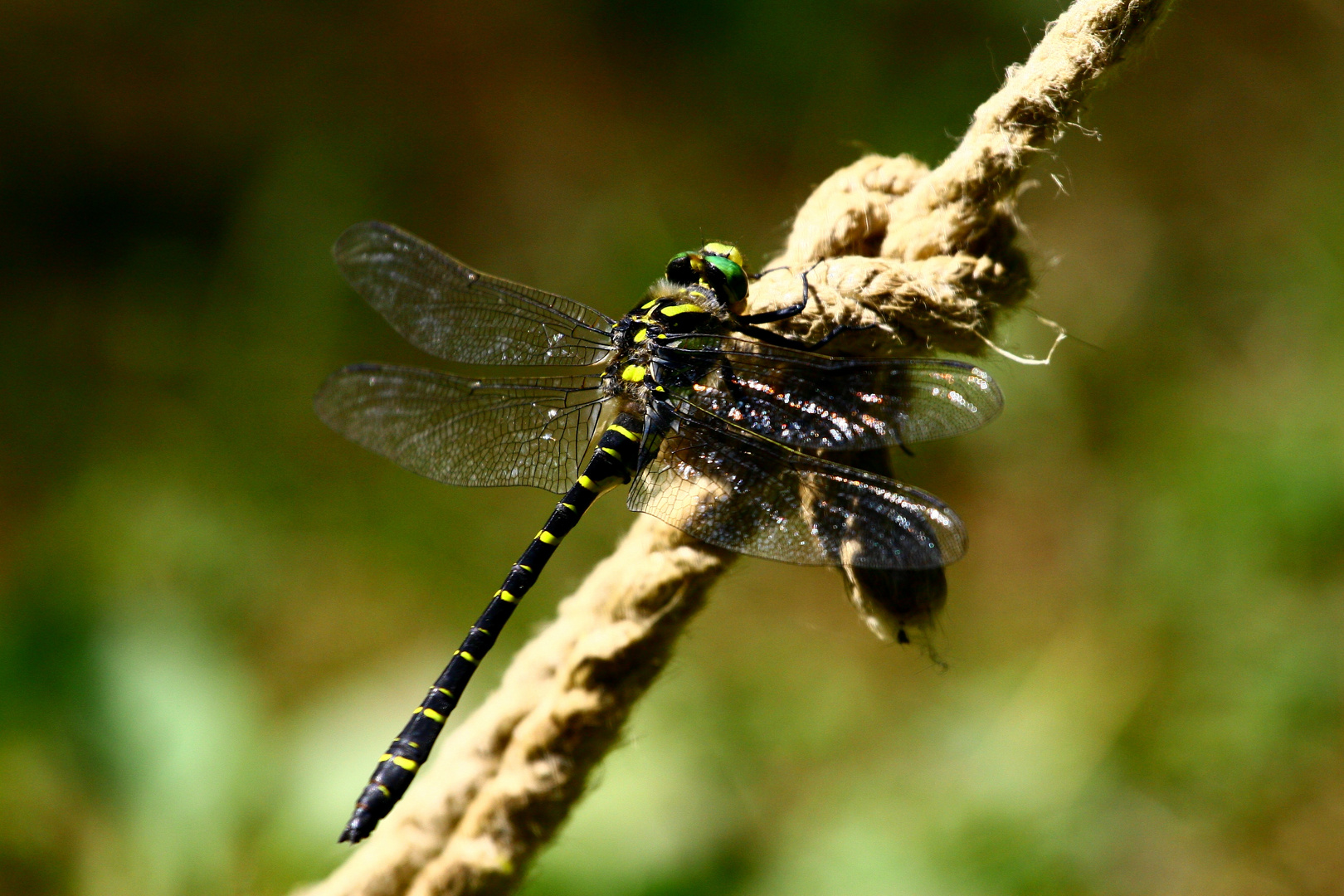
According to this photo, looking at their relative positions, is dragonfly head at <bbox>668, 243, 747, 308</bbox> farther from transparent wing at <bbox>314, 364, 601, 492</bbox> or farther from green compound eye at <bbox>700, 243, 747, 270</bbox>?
transparent wing at <bbox>314, 364, 601, 492</bbox>

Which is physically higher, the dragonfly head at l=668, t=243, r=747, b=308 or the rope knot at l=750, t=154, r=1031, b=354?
the dragonfly head at l=668, t=243, r=747, b=308

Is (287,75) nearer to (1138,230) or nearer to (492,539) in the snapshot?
(492,539)

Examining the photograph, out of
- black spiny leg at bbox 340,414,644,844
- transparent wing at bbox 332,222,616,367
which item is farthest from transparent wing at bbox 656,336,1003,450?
transparent wing at bbox 332,222,616,367

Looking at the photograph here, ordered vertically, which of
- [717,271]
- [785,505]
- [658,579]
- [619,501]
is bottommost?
[658,579]

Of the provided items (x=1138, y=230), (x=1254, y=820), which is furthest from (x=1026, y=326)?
(x=1254, y=820)

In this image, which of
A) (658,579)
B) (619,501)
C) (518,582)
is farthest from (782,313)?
(619,501)

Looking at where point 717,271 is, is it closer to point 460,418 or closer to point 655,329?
point 655,329
